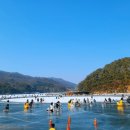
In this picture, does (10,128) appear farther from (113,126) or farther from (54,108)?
(54,108)

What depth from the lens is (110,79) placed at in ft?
582

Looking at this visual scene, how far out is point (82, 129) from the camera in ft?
109

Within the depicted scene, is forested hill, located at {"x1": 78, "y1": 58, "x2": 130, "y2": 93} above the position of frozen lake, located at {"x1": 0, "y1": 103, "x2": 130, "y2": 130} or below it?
above

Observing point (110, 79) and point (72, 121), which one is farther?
point (110, 79)

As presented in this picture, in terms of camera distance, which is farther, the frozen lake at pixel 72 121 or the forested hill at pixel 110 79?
the forested hill at pixel 110 79

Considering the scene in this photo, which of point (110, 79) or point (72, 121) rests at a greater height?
point (110, 79)

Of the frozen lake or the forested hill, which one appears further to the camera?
the forested hill

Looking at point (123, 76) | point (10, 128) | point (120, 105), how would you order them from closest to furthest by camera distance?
point (10, 128), point (120, 105), point (123, 76)

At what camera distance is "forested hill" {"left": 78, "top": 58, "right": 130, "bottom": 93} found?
169 meters

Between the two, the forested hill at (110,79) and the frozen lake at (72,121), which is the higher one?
the forested hill at (110,79)

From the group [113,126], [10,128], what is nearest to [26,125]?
[10,128]

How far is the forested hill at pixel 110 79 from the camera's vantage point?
16944 centimetres

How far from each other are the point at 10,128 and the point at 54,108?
24.3 meters

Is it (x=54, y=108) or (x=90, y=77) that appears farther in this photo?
(x=90, y=77)
